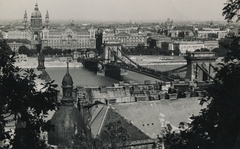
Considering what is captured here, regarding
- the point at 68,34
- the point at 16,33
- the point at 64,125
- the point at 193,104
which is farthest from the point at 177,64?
the point at 64,125

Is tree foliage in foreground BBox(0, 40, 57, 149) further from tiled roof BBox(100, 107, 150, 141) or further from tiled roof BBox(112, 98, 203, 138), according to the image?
tiled roof BBox(112, 98, 203, 138)

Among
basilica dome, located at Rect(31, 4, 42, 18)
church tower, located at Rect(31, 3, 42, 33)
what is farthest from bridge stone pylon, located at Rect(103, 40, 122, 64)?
basilica dome, located at Rect(31, 4, 42, 18)

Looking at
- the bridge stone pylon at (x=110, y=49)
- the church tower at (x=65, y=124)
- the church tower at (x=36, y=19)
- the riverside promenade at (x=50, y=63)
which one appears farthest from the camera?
the church tower at (x=36, y=19)

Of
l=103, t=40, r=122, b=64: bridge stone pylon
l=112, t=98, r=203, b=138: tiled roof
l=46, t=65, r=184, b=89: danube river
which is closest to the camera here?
l=112, t=98, r=203, b=138: tiled roof

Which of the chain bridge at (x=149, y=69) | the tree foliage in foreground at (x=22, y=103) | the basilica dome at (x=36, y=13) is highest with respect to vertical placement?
the basilica dome at (x=36, y=13)

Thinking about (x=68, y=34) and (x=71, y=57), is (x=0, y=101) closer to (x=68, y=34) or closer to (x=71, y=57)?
(x=71, y=57)

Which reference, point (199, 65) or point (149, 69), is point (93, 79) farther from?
point (199, 65)

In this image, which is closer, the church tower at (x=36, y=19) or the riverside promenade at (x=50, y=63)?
the riverside promenade at (x=50, y=63)

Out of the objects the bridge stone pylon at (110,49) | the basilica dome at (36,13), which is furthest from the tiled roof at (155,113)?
the basilica dome at (36,13)

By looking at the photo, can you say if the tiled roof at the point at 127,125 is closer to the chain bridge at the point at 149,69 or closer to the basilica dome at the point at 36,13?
the chain bridge at the point at 149,69
